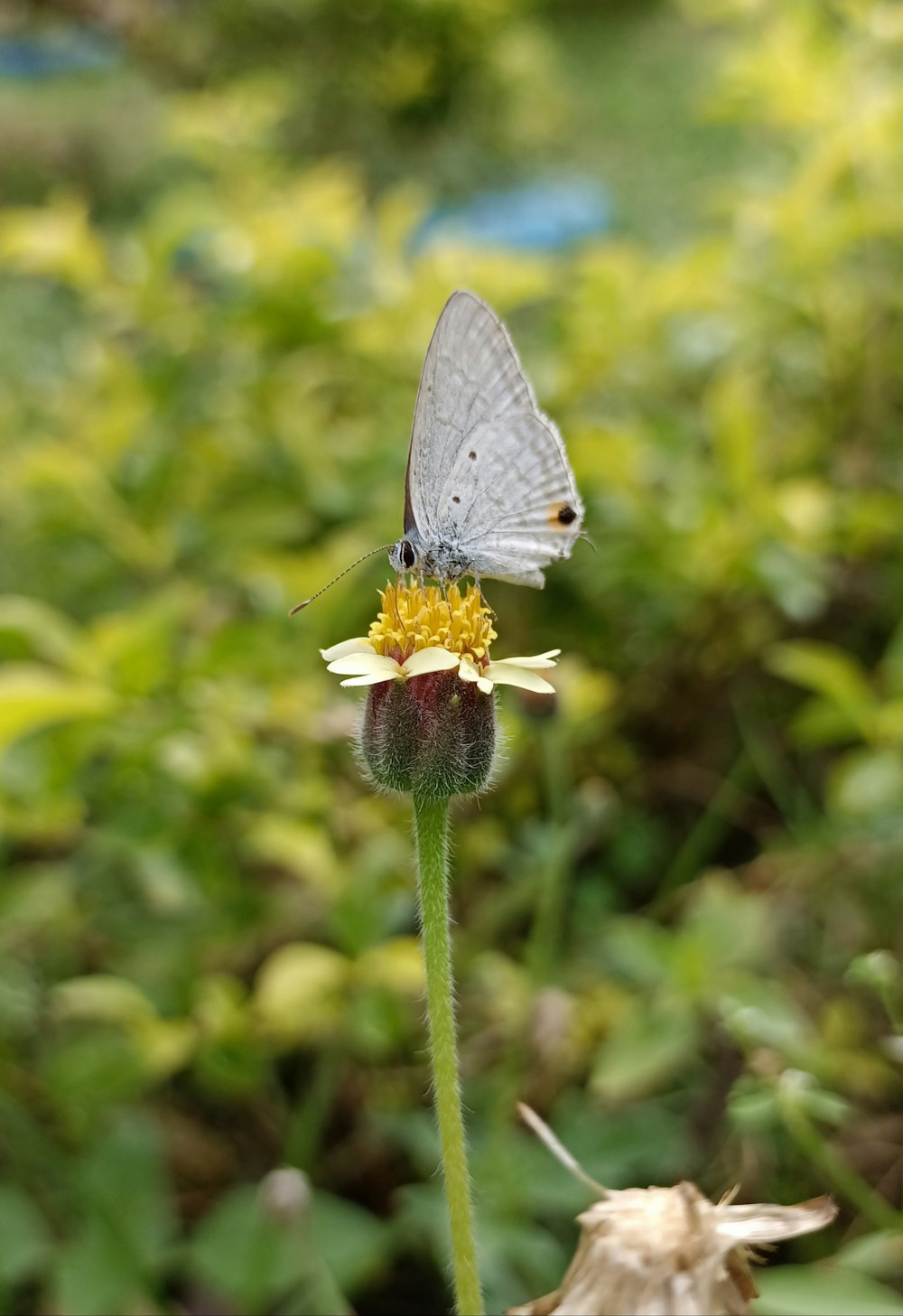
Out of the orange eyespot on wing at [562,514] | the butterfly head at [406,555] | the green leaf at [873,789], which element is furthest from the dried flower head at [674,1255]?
the green leaf at [873,789]

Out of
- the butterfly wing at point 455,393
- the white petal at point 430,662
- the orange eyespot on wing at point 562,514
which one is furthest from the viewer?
the orange eyespot on wing at point 562,514

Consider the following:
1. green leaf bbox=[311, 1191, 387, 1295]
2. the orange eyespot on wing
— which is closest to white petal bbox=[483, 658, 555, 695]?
the orange eyespot on wing

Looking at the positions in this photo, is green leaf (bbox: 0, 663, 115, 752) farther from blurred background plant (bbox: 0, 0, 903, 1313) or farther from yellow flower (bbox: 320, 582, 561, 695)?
yellow flower (bbox: 320, 582, 561, 695)

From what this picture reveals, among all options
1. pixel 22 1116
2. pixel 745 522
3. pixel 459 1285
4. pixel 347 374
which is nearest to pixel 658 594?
Result: pixel 745 522

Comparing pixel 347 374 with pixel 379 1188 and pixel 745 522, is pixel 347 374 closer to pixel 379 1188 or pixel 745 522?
pixel 745 522

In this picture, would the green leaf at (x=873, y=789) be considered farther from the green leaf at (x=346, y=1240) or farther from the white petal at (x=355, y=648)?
the white petal at (x=355, y=648)

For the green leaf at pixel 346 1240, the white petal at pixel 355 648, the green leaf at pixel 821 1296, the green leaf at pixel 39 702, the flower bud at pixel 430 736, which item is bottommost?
the green leaf at pixel 346 1240
